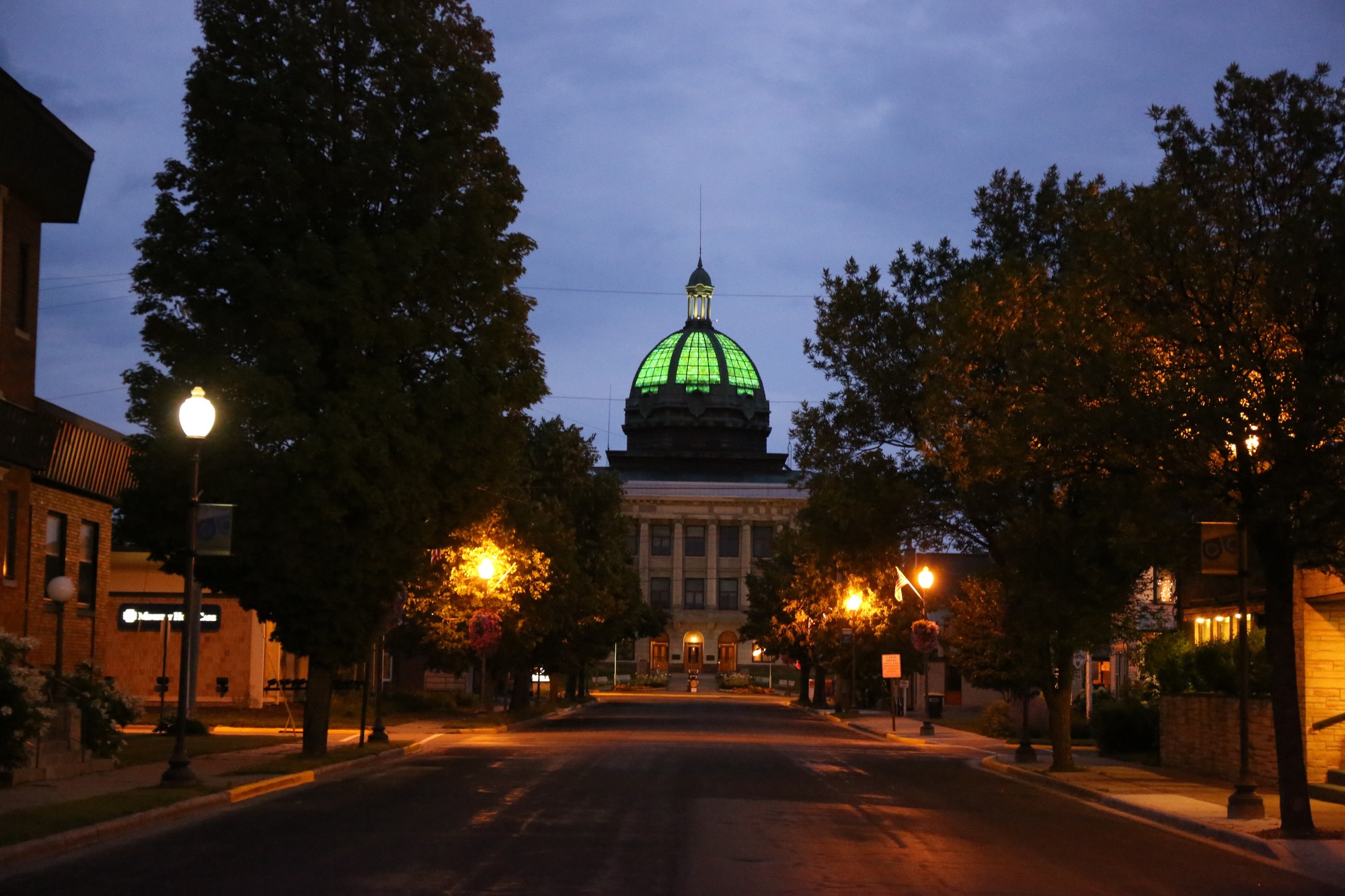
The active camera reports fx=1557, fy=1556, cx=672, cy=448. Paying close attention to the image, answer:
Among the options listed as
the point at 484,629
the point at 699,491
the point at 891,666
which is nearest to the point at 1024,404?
the point at 484,629

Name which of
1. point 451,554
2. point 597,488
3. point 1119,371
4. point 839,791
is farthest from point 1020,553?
point 597,488

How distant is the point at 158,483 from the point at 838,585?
99.5 ft

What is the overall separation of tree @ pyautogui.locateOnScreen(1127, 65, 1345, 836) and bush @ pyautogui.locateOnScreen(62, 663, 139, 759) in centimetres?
1589

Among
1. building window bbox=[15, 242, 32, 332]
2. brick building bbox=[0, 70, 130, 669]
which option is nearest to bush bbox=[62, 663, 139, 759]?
brick building bbox=[0, 70, 130, 669]

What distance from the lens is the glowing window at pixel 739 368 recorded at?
166875mm

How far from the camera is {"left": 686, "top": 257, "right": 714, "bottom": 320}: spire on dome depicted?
171 meters

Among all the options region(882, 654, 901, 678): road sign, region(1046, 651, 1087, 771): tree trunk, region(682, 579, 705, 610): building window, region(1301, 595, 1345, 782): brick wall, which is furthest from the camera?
region(682, 579, 705, 610): building window

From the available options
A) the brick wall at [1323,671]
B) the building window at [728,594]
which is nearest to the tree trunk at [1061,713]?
the brick wall at [1323,671]

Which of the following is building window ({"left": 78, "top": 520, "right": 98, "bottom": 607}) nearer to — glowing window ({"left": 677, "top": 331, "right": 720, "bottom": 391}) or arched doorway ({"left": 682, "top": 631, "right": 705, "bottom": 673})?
arched doorway ({"left": 682, "top": 631, "right": 705, "bottom": 673})

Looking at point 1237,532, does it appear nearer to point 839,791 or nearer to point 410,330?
point 839,791

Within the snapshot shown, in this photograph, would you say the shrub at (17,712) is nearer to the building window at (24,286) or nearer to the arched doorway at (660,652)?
the building window at (24,286)

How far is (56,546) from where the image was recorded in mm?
29500

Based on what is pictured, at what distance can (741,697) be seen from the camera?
3922 inches

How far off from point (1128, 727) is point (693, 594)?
124246 mm
